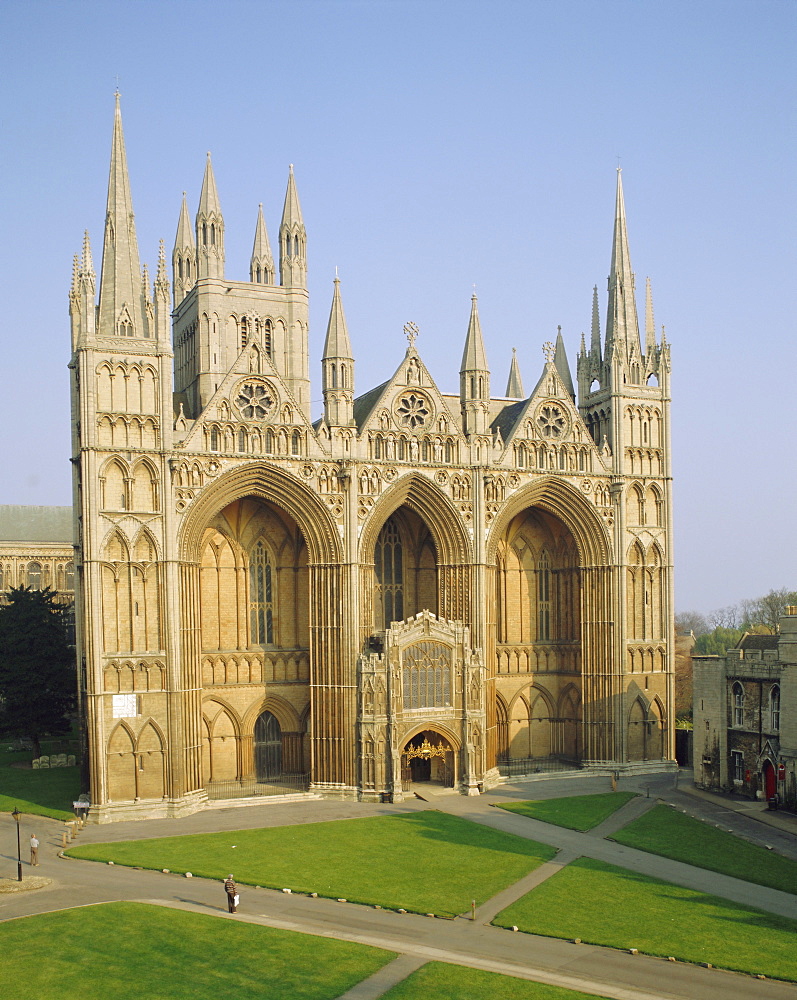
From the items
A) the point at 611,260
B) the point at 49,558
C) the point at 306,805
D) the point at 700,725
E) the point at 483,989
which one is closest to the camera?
the point at 483,989

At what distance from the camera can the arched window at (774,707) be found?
48.3 m

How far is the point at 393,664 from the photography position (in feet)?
164

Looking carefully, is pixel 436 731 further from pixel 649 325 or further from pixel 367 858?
pixel 649 325

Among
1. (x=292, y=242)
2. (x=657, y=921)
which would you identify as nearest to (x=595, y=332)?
(x=292, y=242)

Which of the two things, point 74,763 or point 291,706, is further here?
point 74,763

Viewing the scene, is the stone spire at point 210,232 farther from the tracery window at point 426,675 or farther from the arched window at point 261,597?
the tracery window at point 426,675

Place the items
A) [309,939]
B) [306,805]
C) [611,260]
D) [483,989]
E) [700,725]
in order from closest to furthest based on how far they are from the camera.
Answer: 1. [483,989]
2. [309,939]
3. [306,805]
4. [700,725]
5. [611,260]

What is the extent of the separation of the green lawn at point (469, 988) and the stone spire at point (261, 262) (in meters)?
38.8

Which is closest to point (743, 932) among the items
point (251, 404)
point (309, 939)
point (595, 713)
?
point (309, 939)

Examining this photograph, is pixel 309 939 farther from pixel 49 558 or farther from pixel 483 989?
pixel 49 558

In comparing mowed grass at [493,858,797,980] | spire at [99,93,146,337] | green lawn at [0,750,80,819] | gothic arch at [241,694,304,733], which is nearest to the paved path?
mowed grass at [493,858,797,980]

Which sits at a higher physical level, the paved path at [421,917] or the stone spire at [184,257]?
the stone spire at [184,257]

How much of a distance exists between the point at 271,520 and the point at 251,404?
23.6ft

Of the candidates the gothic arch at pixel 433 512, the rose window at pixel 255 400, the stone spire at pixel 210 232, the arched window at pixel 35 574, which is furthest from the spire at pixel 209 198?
the arched window at pixel 35 574
